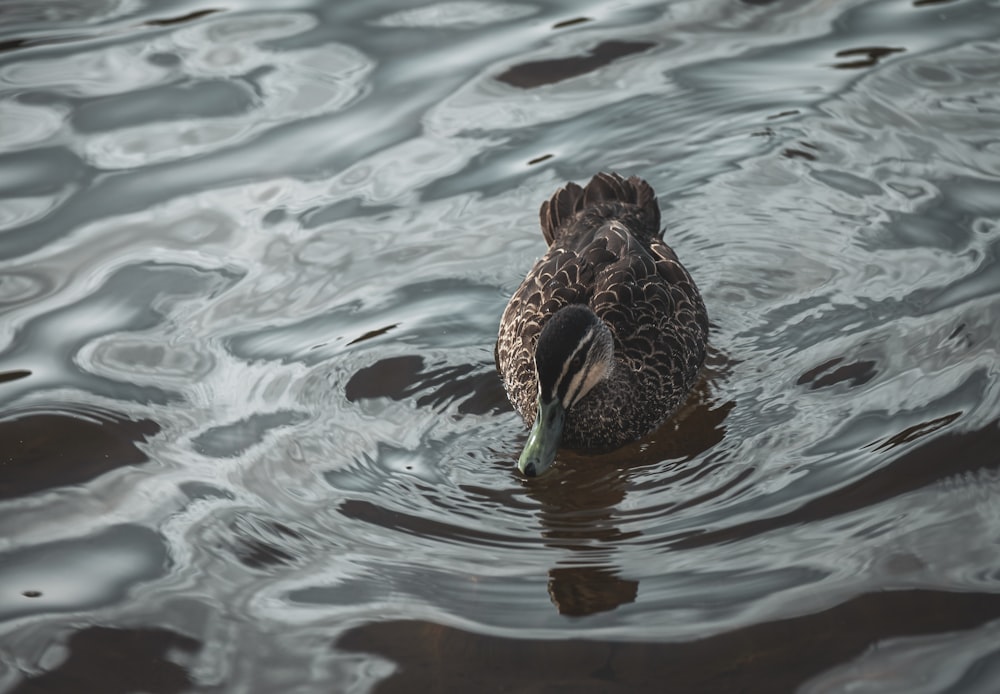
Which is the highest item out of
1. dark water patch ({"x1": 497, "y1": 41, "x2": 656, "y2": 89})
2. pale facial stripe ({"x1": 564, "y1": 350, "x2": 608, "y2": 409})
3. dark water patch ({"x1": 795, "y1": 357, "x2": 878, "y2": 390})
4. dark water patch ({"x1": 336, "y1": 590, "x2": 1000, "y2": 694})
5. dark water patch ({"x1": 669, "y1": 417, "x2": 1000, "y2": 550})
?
dark water patch ({"x1": 497, "y1": 41, "x2": 656, "y2": 89})

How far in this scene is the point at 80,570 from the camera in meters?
6.65

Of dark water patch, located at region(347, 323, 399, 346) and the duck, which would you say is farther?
dark water patch, located at region(347, 323, 399, 346)

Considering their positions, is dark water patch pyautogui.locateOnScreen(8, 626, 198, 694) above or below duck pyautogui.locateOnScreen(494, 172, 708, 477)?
below

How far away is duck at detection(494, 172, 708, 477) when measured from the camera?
6.93 meters

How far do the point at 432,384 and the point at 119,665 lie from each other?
269 centimetres

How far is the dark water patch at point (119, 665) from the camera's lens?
5.91 meters

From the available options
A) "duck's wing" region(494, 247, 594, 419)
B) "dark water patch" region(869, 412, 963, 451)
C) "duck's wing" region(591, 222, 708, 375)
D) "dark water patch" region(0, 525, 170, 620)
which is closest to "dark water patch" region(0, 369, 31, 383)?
"dark water patch" region(0, 525, 170, 620)

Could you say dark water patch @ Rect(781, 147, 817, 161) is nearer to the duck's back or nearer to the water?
the water

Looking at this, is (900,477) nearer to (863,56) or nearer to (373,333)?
(373,333)

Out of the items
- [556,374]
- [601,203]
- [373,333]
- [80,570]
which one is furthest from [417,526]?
[601,203]

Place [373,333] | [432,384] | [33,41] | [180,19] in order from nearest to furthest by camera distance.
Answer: [432,384] → [373,333] → [33,41] → [180,19]

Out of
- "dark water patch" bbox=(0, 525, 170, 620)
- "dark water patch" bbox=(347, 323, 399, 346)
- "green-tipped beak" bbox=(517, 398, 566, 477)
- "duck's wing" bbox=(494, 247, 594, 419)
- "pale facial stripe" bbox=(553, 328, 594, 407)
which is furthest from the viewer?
"dark water patch" bbox=(347, 323, 399, 346)

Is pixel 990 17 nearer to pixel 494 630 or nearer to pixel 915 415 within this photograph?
pixel 915 415

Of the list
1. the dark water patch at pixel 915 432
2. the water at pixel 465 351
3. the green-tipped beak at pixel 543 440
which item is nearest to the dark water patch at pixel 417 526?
the water at pixel 465 351
